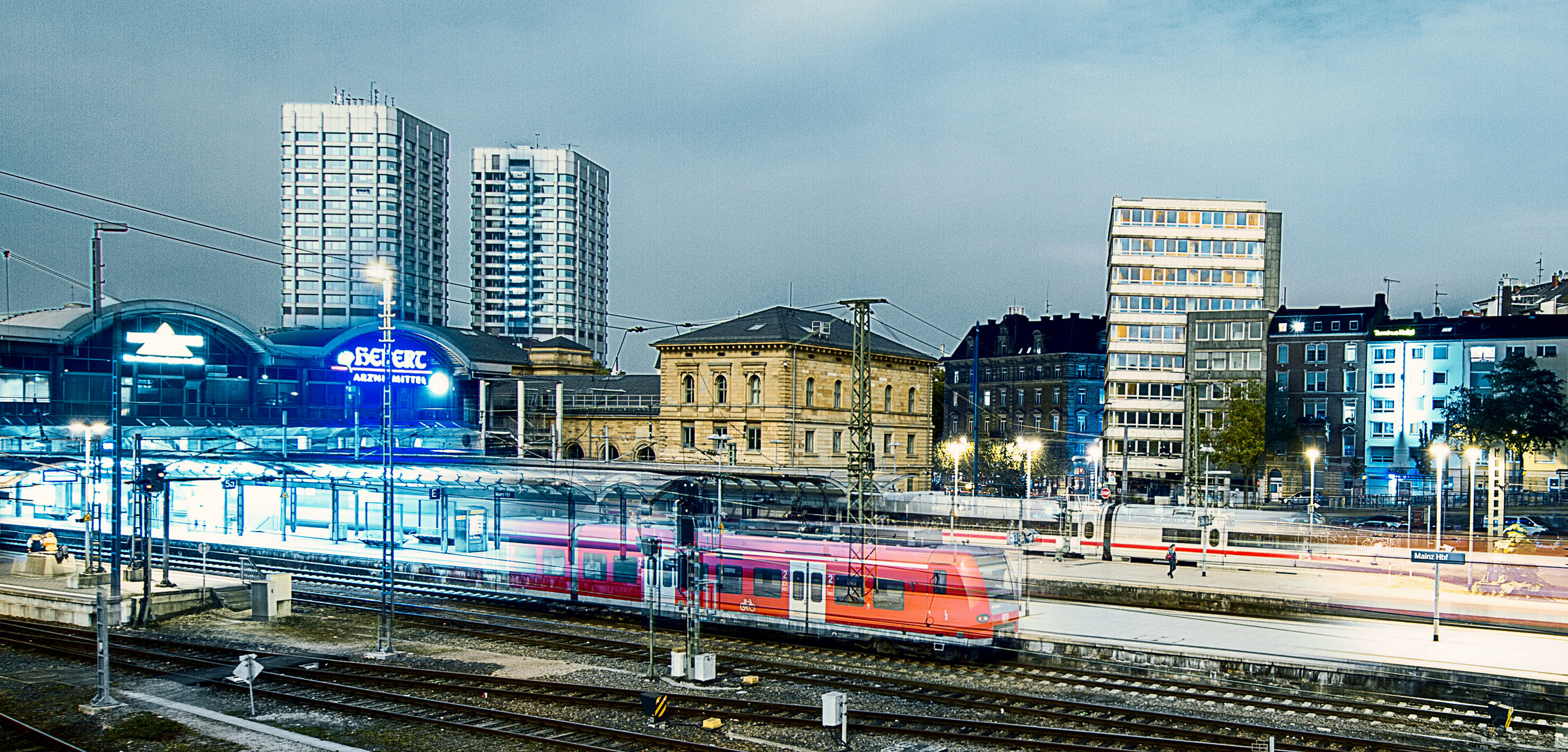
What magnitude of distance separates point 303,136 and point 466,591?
14425 centimetres

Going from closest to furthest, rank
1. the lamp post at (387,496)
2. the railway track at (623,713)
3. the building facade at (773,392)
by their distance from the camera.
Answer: the railway track at (623,713) < the lamp post at (387,496) < the building facade at (773,392)

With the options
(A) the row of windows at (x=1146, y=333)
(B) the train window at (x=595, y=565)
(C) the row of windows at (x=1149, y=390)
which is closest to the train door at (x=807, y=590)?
(B) the train window at (x=595, y=565)

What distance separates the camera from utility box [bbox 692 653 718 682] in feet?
80.9

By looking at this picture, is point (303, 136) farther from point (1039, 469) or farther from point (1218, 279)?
point (1218, 279)

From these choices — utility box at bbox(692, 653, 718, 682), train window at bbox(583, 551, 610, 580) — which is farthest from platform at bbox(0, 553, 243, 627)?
utility box at bbox(692, 653, 718, 682)

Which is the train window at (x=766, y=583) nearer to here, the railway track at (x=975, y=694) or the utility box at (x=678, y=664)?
the railway track at (x=975, y=694)

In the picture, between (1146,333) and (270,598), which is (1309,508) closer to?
(1146,333)

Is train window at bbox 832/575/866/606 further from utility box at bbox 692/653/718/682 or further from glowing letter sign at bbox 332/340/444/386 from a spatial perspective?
glowing letter sign at bbox 332/340/444/386

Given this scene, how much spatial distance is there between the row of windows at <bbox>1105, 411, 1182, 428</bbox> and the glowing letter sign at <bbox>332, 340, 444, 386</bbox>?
46676 mm

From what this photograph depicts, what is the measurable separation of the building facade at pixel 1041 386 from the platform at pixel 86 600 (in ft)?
260

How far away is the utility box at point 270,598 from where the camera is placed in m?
32.9

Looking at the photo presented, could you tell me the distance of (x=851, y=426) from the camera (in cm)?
3997

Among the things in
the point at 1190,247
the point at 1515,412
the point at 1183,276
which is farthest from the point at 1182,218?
the point at 1515,412

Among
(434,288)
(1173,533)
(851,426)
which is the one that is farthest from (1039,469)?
(434,288)
